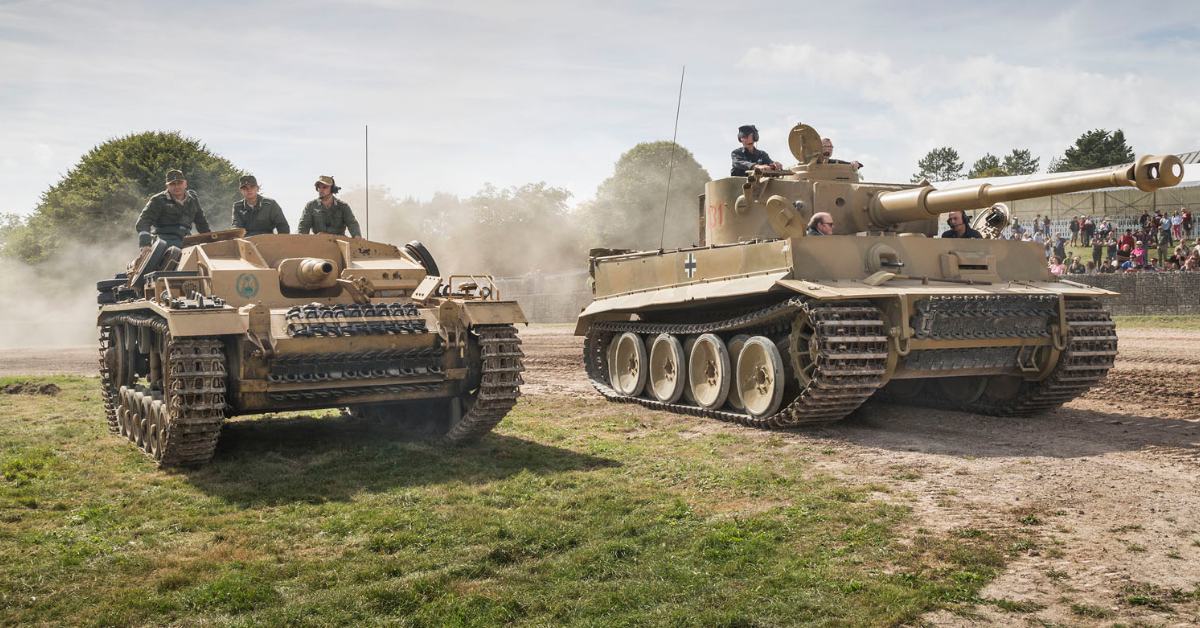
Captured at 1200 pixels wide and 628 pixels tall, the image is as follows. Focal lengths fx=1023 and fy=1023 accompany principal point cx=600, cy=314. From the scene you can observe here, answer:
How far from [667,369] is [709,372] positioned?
101 centimetres

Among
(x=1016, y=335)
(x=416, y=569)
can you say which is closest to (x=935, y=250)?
(x=1016, y=335)

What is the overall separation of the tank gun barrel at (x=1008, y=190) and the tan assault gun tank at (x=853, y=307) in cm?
2

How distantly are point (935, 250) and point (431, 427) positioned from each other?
19.8 ft

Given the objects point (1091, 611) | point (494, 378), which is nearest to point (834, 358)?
point (494, 378)

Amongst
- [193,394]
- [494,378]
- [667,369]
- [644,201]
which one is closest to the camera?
[193,394]

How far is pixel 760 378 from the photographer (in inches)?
471

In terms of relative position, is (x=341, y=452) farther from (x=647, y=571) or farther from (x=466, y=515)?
(x=647, y=571)

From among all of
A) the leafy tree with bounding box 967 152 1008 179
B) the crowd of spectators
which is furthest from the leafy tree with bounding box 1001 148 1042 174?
the crowd of spectators

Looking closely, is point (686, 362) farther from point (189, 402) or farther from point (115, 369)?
point (115, 369)

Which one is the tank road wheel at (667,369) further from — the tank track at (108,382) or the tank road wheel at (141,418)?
the tank track at (108,382)

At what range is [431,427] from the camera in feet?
37.0

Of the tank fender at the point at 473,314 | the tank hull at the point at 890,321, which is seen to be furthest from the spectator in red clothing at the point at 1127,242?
the tank fender at the point at 473,314

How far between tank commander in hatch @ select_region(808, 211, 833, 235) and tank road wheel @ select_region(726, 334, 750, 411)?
151 cm

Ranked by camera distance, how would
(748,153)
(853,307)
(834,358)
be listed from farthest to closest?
1. (748,153)
2. (853,307)
3. (834,358)
